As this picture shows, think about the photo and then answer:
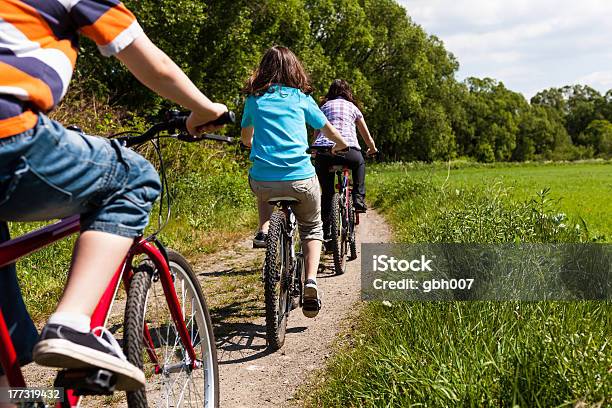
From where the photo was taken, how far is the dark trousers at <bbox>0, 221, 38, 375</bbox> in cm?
207

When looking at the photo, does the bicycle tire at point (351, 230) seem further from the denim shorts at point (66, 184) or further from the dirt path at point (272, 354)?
the denim shorts at point (66, 184)

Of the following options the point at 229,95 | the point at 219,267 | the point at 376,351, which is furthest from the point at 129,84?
the point at 376,351

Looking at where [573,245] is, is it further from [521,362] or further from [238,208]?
[238,208]

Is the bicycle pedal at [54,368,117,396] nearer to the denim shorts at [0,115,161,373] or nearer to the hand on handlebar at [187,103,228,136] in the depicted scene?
the denim shorts at [0,115,161,373]

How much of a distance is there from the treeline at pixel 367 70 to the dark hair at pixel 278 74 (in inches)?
375

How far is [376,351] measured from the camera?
3566 millimetres

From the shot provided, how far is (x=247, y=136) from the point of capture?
16.4 feet

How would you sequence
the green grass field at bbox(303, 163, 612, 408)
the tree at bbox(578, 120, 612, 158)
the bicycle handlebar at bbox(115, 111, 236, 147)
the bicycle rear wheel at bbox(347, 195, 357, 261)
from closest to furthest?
the bicycle handlebar at bbox(115, 111, 236, 147)
the green grass field at bbox(303, 163, 612, 408)
the bicycle rear wheel at bbox(347, 195, 357, 261)
the tree at bbox(578, 120, 612, 158)

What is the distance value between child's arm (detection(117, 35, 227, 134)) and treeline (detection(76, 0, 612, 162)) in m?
12.1

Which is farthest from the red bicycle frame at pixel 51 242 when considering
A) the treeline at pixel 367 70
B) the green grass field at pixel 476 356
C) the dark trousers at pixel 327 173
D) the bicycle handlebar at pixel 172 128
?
the treeline at pixel 367 70

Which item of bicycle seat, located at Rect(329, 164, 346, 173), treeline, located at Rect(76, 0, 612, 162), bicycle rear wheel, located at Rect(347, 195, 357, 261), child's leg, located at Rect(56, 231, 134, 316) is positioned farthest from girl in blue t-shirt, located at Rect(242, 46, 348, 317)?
treeline, located at Rect(76, 0, 612, 162)

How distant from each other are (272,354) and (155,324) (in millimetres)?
1710

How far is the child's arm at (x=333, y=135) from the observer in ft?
16.2

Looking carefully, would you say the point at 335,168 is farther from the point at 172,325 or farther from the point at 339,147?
the point at 172,325
